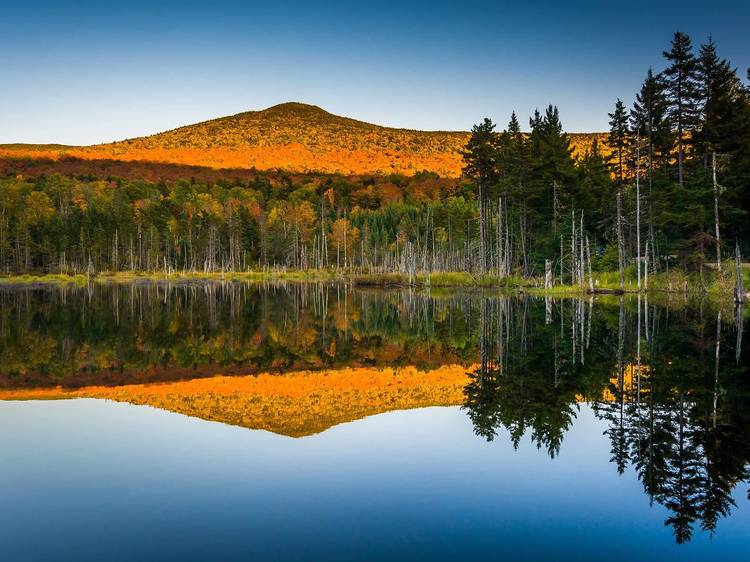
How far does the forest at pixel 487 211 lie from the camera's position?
46.7 metres

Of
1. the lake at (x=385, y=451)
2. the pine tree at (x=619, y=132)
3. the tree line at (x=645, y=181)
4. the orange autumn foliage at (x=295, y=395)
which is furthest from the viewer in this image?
the pine tree at (x=619, y=132)

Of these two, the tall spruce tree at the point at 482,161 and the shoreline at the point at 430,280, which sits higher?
the tall spruce tree at the point at 482,161

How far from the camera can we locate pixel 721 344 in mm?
21766

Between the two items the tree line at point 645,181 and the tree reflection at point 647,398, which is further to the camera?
the tree line at point 645,181

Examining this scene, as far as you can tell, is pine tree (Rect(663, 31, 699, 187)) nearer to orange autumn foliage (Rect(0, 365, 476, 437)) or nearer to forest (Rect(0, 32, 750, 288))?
forest (Rect(0, 32, 750, 288))

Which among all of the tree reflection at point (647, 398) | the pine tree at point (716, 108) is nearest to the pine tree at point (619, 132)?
the pine tree at point (716, 108)

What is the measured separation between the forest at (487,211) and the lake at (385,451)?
22.6 meters

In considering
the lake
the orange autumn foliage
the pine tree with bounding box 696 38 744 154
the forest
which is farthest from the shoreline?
the orange autumn foliage

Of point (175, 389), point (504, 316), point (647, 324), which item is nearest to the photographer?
point (175, 389)

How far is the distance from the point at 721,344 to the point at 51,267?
338 ft

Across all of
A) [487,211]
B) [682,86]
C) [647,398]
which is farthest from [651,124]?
[647,398]

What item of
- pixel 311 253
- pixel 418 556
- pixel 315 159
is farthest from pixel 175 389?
pixel 315 159

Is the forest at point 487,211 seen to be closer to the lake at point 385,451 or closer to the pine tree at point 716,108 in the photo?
the pine tree at point 716,108

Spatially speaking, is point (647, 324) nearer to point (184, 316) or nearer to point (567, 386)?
point (567, 386)
